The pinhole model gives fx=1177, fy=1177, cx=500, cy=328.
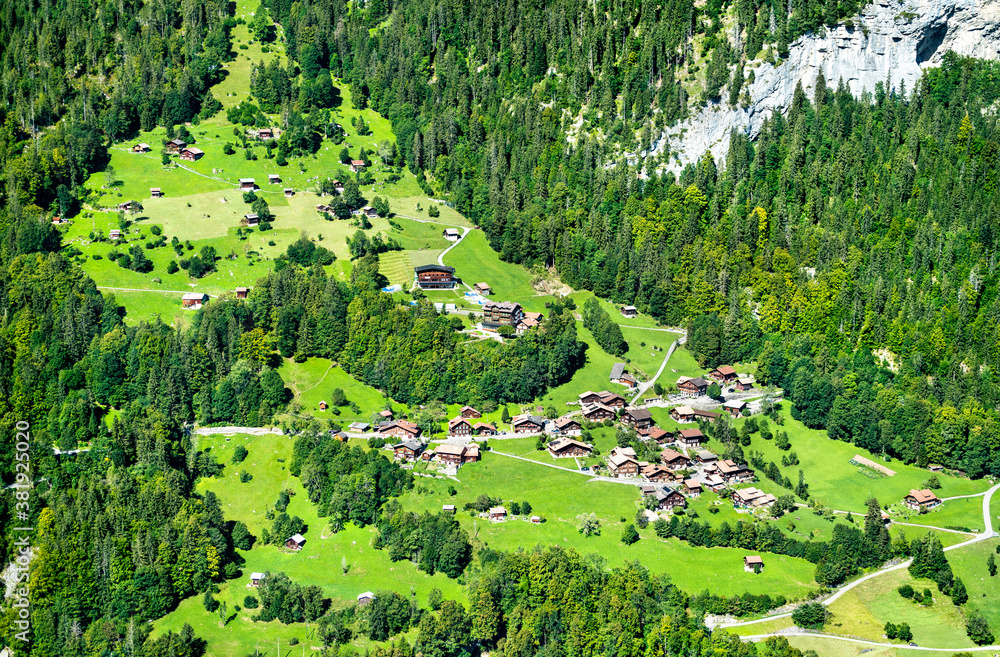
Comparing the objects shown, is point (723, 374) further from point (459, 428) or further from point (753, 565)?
point (753, 565)

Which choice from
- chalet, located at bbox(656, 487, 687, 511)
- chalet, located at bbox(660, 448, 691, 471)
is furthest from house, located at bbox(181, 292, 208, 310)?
chalet, located at bbox(656, 487, 687, 511)

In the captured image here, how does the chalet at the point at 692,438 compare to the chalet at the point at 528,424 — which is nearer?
the chalet at the point at 692,438

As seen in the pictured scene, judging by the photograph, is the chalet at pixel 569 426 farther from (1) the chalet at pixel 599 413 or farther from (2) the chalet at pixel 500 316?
(2) the chalet at pixel 500 316

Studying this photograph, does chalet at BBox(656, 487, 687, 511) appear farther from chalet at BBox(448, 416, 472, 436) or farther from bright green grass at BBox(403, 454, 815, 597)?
chalet at BBox(448, 416, 472, 436)

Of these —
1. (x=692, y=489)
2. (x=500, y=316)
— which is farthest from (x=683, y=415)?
(x=500, y=316)

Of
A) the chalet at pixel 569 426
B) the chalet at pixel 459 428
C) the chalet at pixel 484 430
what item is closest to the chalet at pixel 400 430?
the chalet at pixel 459 428

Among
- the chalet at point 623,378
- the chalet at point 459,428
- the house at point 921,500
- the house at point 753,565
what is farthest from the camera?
the chalet at point 623,378

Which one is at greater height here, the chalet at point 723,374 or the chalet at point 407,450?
the chalet at point 723,374

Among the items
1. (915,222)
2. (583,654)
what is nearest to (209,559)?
(583,654)
